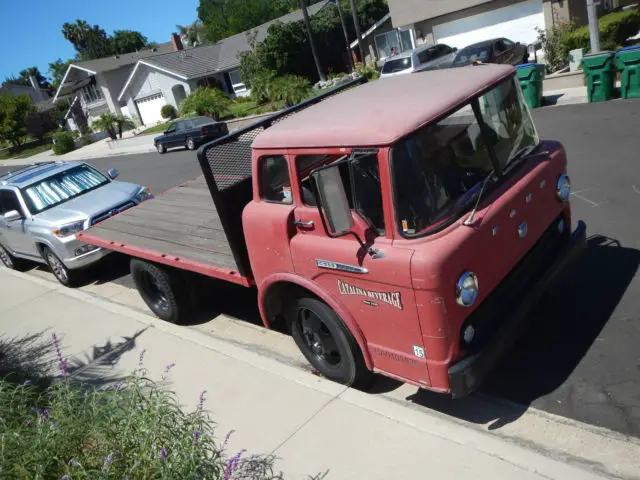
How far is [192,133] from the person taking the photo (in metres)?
24.0

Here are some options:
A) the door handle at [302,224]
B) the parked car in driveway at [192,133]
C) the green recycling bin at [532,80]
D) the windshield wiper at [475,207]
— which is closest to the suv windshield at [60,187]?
the door handle at [302,224]

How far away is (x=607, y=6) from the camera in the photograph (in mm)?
26188

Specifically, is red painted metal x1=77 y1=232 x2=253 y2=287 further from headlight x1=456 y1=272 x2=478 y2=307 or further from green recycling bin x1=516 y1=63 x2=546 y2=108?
Answer: green recycling bin x1=516 y1=63 x2=546 y2=108

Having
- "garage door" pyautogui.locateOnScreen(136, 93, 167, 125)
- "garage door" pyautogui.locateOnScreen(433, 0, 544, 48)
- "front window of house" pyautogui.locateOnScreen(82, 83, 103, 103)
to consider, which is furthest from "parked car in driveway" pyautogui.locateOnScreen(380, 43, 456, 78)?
"front window of house" pyautogui.locateOnScreen(82, 83, 103, 103)

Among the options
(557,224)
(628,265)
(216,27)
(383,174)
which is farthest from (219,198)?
(216,27)

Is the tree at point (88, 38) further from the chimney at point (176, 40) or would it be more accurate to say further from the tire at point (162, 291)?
the tire at point (162, 291)

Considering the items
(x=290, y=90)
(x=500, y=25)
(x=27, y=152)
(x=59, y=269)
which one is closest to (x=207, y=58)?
(x=27, y=152)

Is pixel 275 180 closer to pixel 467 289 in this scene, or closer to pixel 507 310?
pixel 467 289

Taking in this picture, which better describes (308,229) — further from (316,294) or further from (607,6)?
(607,6)

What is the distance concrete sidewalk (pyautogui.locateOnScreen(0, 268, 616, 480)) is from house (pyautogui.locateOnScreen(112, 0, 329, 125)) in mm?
39790

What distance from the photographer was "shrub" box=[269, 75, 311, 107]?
24.1 meters

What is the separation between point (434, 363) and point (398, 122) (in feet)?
5.28

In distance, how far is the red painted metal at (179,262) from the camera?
5.19 m

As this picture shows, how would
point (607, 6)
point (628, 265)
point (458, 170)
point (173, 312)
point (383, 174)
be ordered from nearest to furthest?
point (383, 174) → point (458, 170) → point (628, 265) → point (173, 312) → point (607, 6)
